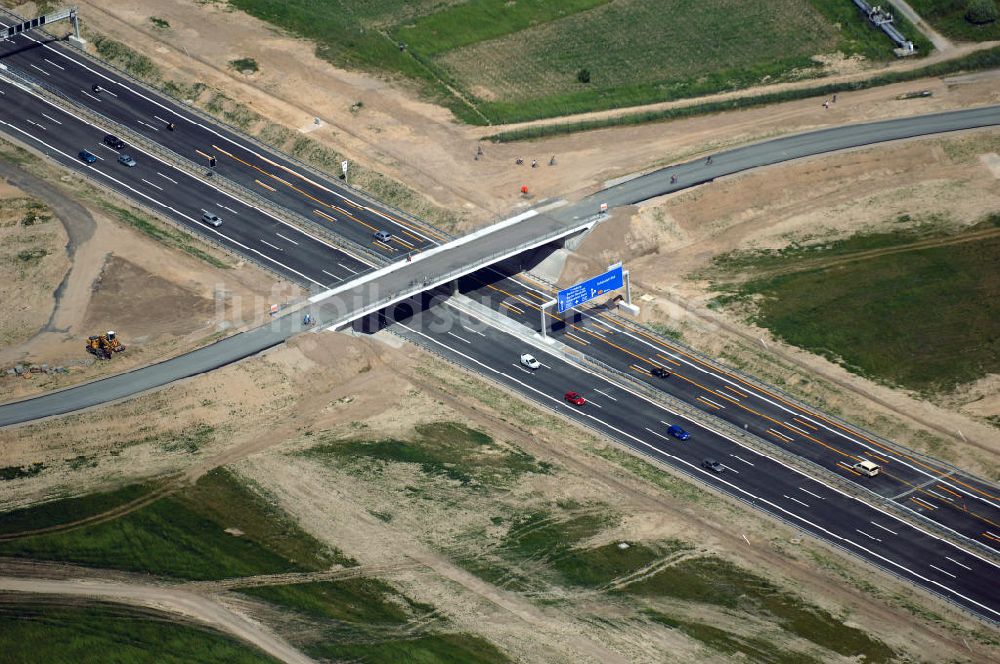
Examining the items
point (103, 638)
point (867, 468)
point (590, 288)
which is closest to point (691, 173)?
point (590, 288)

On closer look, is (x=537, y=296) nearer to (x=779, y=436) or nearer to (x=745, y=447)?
(x=745, y=447)

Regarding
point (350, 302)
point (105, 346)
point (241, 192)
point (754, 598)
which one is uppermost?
point (241, 192)

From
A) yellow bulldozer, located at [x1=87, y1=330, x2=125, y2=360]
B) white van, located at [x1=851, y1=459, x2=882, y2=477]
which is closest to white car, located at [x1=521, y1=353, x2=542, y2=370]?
white van, located at [x1=851, y1=459, x2=882, y2=477]

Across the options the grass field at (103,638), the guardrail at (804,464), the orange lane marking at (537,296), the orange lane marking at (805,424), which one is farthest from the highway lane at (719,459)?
the grass field at (103,638)

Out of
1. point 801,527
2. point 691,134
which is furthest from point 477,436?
point 691,134

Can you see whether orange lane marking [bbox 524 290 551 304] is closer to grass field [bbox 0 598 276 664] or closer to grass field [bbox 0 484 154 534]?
grass field [bbox 0 484 154 534]

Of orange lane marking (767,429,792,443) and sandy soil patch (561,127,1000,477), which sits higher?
sandy soil patch (561,127,1000,477)

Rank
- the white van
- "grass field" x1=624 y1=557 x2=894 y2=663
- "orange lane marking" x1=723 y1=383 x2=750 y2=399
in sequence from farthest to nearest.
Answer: "orange lane marking" x1=723 y1=383 x2=750 y2=399
the white van
"grass field" x1=624 y1=557 x2=894 y2=663
